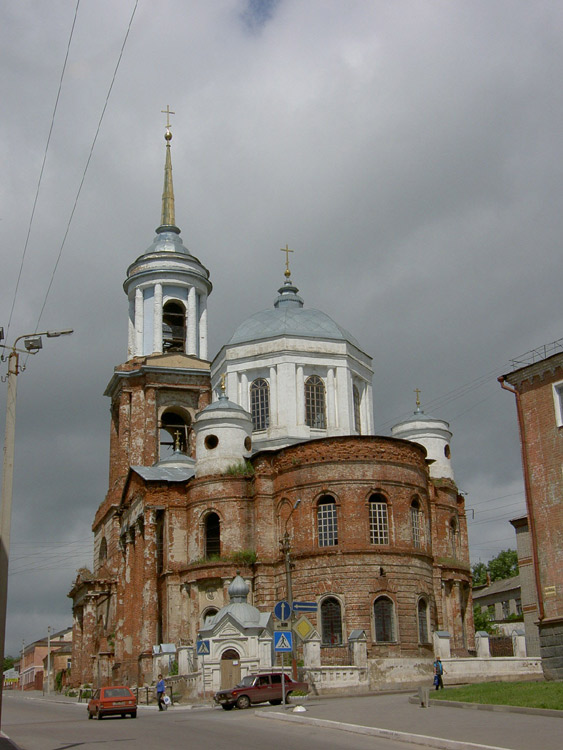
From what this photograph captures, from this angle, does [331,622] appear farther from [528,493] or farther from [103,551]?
[103,551]

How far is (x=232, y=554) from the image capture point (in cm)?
3981

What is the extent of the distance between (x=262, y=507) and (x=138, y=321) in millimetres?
17297

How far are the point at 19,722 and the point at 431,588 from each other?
1903 cm

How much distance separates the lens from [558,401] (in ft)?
97.6

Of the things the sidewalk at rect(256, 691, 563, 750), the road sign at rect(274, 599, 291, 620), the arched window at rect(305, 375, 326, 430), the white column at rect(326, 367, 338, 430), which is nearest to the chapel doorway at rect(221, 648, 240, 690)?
the sidewalk at rect(256, 691, 563, 750)

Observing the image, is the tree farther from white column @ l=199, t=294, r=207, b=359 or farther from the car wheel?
the car wheel

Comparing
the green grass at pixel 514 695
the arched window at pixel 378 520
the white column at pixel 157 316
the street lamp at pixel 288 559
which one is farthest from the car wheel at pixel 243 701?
the white column at pixel 157 316

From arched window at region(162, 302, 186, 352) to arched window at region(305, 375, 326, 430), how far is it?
33.1 feet

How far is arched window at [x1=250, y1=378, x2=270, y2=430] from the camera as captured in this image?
151ft

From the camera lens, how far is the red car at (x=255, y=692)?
2686cm

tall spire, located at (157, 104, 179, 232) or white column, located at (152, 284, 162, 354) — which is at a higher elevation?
tall spire, located at (157, 104, 179, 232)

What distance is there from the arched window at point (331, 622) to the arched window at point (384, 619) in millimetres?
1458

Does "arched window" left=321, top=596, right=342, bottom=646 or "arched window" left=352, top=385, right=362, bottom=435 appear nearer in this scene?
"arched window" left=321, top=596, right=342, bottom=646

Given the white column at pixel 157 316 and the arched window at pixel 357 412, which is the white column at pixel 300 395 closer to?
the arched window at pixel 357 412
